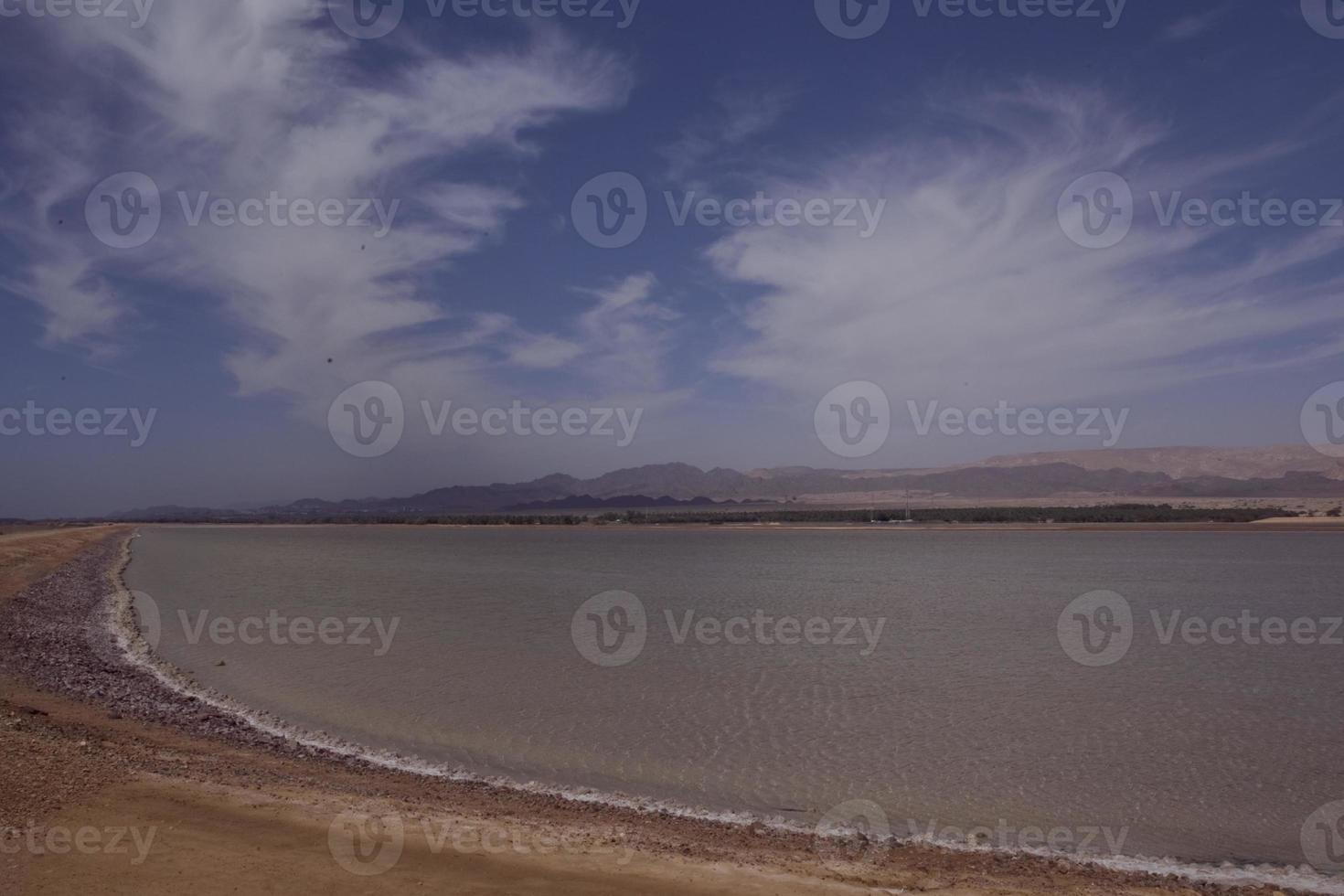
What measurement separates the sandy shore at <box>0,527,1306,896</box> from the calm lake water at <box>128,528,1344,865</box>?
96 cm

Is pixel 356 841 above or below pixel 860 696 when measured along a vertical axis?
above

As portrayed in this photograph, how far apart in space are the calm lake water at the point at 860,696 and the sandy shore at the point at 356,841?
0.96m

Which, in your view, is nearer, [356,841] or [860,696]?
[356,841]

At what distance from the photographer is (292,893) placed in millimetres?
4906

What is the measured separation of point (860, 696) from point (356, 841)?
25.3 feet

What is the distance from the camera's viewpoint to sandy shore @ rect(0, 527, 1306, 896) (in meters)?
5.14

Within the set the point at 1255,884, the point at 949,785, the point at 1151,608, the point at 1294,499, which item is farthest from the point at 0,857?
the point at 1294,499

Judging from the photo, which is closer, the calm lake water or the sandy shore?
the sandy shore

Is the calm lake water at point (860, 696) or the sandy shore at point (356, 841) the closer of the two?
the sandy shore at point (356, 841)

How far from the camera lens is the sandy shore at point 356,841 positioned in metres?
5.14

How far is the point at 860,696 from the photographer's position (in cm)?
1162

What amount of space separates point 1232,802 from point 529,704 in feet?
26.2

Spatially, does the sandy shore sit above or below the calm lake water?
above

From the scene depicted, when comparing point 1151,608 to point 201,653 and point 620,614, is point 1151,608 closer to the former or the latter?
point 620,614
